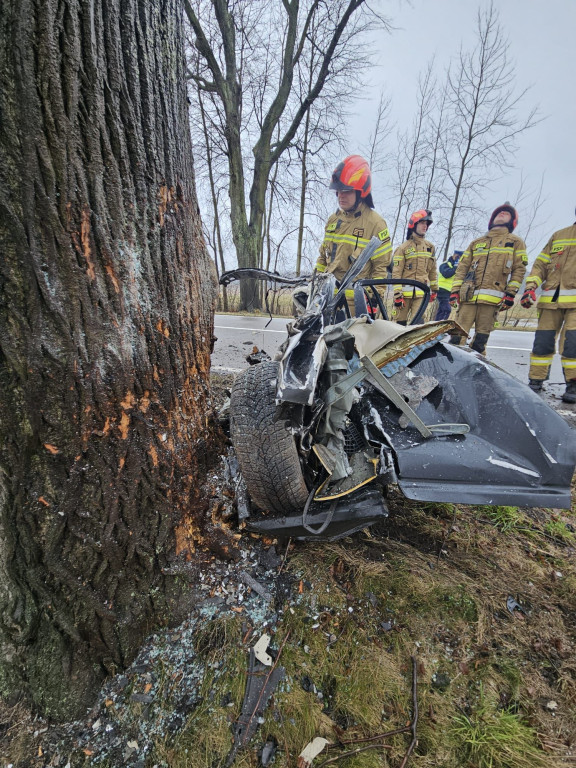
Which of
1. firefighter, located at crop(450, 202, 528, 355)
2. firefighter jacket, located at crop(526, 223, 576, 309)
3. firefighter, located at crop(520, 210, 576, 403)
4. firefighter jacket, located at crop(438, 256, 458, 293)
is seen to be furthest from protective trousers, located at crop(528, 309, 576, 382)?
firefighter jacket, located at crop(438, 256, 458, 293)

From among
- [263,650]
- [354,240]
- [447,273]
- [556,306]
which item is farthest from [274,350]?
[263,650]

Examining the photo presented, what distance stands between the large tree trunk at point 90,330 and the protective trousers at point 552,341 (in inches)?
171

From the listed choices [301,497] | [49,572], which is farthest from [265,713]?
[49,572]

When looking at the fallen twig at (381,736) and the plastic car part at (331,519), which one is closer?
the fallen twig at (381,736)

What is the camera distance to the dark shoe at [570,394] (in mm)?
3837

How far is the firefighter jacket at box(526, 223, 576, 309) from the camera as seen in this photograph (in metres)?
3.92

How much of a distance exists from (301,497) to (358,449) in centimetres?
42

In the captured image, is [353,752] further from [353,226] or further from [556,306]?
[353,226]

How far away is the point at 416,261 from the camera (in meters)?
5.74

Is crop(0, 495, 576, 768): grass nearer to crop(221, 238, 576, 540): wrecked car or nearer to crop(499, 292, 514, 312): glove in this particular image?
crop(221, 238, 576, 540): wrecked car

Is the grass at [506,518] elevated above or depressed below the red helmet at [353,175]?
below

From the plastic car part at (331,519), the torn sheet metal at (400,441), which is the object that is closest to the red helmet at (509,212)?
the torn sheet metal at (400,441)

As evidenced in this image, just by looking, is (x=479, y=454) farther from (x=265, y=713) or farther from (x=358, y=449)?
(x=265, y=713)

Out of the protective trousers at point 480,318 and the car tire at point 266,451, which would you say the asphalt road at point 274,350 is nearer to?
the protective trousers at point 480,318
